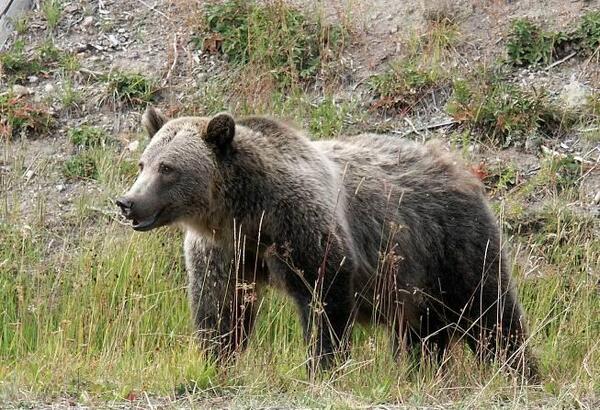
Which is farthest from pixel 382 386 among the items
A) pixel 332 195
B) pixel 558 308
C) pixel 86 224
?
pixel 86 224

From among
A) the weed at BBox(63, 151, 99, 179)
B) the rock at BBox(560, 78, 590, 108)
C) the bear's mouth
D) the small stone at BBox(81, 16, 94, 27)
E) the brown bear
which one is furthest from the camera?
the small stone at BBox(81, 16, 94, 27)

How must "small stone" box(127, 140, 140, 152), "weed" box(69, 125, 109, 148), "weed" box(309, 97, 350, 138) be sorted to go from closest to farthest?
"small stone" box(127, 140, 140, 152)
"weed" box(309, 97, 350, 138)
"weed" box(69, 125, 109, 148)

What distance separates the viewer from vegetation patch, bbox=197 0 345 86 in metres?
12.1

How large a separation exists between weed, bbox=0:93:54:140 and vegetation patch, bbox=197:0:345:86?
5.70ft

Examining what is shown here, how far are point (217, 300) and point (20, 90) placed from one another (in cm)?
502

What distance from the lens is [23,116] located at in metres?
11.6

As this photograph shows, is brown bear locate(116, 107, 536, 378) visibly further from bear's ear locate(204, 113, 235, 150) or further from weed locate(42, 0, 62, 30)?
weed locate(42, 0, 62, 30)

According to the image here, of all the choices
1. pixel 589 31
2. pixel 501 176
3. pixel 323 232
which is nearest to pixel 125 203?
pixel 323 232

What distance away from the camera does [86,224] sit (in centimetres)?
1070

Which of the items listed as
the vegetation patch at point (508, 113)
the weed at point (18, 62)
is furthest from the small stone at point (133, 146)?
the vegetation patch at point (508, 113)

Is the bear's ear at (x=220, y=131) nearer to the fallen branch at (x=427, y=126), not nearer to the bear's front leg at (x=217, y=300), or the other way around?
the bear's front leg at (x=217, y=300)

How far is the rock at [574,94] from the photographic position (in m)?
11.7

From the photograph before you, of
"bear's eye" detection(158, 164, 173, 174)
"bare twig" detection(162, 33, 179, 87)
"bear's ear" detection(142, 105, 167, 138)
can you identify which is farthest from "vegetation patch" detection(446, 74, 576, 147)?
"bear's eye" detection(158, 164, 173, 174)

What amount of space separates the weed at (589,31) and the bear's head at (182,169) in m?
5.43
